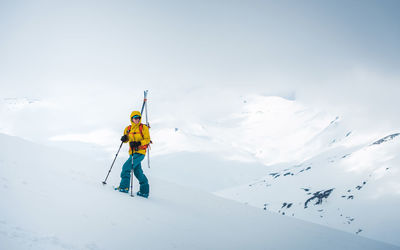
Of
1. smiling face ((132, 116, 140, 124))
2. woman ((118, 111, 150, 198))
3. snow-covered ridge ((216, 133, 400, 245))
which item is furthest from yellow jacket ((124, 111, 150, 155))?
snow-covered ridge ((216, 133, 400, 245))

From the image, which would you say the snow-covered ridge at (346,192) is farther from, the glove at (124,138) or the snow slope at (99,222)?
the glove at (124,138)

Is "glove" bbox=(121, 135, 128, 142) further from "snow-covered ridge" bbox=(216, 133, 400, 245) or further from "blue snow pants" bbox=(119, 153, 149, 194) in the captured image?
"snow-covered ridge" bbox=(216, 133, 400, 245)

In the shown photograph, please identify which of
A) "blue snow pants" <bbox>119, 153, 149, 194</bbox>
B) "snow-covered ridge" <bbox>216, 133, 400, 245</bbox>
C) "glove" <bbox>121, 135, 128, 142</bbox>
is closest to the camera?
"glove" <bbox>121, 135, 128, 142</bbox>

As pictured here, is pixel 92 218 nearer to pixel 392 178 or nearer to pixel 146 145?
pixel 146 145

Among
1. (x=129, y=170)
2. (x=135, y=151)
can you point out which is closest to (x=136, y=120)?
(x=135, y=151)

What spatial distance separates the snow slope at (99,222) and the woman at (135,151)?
934 millimetres

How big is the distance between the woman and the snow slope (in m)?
0.93

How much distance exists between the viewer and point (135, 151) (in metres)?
8.77

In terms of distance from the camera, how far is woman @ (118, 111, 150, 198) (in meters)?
8.59

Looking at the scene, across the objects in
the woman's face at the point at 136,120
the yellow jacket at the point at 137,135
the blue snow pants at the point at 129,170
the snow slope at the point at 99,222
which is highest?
the woman's face at the point at 136,120

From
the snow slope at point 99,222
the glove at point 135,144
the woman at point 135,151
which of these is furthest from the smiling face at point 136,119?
the snow slope at point 99,222

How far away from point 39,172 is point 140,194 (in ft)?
10.4

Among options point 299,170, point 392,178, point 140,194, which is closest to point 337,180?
point 392,178

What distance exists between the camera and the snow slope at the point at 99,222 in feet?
14.0
